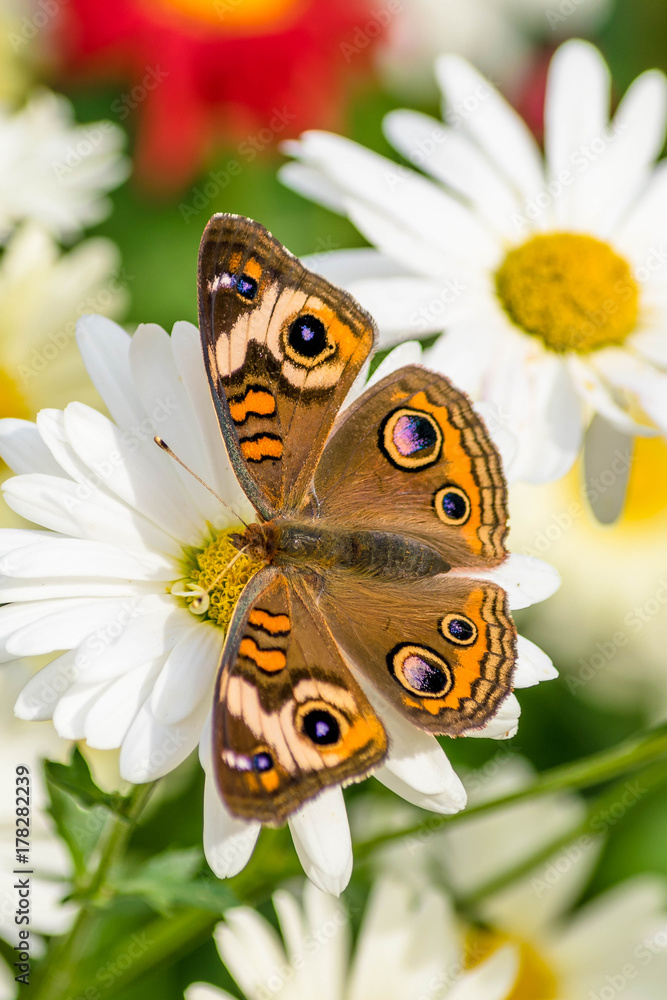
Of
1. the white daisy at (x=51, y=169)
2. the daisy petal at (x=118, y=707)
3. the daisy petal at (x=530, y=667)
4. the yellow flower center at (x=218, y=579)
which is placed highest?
the white daisy at (x=51, y=169)

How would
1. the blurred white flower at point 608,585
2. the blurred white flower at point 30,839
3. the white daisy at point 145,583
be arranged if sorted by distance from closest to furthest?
the white daisy at point 145,583, the blurred white flower at point 30,839, the blurred white flower at point 608,585

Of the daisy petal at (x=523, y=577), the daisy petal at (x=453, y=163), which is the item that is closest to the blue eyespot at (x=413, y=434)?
the daisy petal at (x=523, y=577)

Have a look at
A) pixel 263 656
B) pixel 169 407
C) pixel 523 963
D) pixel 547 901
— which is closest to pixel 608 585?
pixel 547 901

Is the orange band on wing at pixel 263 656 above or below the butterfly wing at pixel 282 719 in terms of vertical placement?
above

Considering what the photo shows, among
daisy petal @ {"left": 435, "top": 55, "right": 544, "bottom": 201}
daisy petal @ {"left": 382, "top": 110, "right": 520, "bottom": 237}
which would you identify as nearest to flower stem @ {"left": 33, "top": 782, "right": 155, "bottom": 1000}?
daisy petal @ {"left": 382, "top": 110, "right": 520, "bottom": 237}

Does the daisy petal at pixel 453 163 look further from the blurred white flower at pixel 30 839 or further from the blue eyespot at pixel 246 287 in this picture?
the blurred white flower at pixel 30 839

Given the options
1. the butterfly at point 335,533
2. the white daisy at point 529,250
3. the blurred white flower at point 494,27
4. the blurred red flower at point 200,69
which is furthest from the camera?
the blurred white flower at point 494,27
